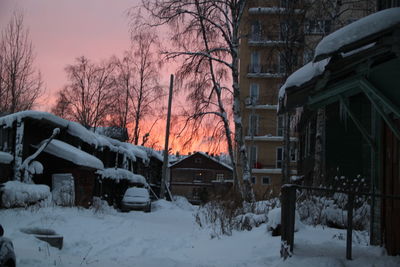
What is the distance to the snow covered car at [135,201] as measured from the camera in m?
24.3

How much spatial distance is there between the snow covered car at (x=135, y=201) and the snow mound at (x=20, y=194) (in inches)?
325

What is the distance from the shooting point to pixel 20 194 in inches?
591

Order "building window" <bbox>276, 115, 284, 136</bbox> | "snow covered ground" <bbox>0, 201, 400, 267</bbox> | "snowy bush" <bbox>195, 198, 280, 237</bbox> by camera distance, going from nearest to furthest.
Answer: "snow covered ground" <bbox>0, 201, 400, 267</bbox>, "snowy bush" <bbox>195, 198, 280, 237</bbox>, "building window" <bbox>276, 115, 284, 136</bbox>

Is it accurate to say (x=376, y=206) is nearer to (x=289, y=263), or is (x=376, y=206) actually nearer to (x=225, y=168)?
(x=289, y=263)

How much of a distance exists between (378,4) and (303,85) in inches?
156

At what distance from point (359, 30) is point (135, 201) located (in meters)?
21.3

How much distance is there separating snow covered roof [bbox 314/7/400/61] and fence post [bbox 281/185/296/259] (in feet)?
7.76

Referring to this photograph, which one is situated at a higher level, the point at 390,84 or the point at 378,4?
the point at 378,4

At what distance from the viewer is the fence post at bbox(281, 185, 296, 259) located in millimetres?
6332

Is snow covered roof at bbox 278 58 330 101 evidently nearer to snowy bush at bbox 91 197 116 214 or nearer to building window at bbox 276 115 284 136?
snowy bush at bbox 91 197 116 214

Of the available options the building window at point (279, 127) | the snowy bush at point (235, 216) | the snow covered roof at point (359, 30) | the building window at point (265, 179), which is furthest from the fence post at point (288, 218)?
the building window at point (279, 127)

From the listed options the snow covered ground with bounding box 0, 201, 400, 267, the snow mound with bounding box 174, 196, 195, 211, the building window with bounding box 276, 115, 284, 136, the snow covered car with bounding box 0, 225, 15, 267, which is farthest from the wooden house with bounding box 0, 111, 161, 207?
the building window with bounding box 276, 115, 284, 136

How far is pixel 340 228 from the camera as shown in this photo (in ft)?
32.3

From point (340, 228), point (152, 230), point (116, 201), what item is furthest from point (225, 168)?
point (340, 228)
